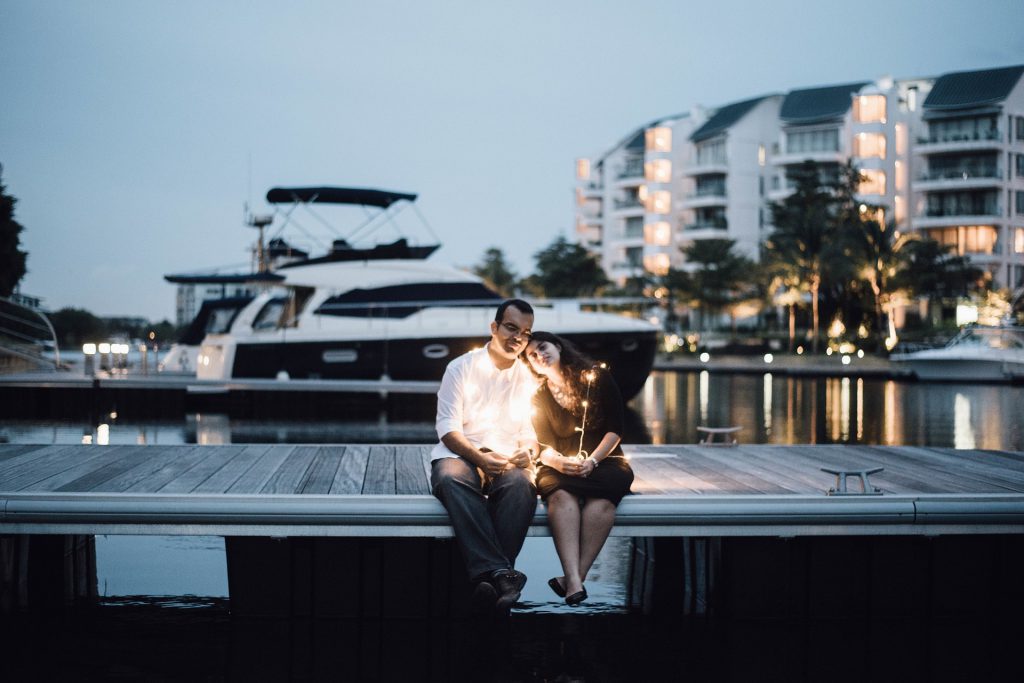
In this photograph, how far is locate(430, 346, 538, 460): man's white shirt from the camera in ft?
20.9

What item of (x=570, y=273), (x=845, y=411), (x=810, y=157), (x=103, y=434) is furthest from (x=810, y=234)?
(x=103, y=434)

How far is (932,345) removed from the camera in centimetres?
4759

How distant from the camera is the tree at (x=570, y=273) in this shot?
3184 inches

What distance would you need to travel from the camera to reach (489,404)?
21.1 feet

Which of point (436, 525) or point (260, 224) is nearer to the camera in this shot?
point (436, 525)

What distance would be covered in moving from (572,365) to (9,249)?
4178 centimetres

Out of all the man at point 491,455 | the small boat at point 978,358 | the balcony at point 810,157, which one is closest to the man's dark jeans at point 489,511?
the man at point 491,455

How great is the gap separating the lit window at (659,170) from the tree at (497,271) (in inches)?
1109

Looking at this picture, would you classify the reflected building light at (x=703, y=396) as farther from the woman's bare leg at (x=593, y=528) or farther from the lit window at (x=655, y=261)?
the lit window at (x=655, y=261)

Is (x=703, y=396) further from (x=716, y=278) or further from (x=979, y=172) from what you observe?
(x=979, y=172)

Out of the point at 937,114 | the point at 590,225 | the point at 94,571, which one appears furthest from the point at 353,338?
the point at 590,225

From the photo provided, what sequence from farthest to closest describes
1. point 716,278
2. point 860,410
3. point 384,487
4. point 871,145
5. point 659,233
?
1. point 659,233
2. point 871,145
3. point 716,278
4. point 860,410
5. point 384,487

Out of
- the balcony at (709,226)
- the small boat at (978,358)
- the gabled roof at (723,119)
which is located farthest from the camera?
the gabled roof at (723,119)

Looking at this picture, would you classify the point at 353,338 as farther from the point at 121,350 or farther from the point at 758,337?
the point at 758,337
